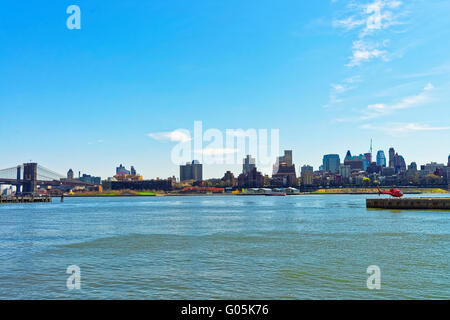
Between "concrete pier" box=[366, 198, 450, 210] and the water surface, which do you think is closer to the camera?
the water surface

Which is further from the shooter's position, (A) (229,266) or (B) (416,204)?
(B) (416,204)

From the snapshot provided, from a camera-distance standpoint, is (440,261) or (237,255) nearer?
(440,261)

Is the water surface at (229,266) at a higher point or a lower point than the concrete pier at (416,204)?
lower

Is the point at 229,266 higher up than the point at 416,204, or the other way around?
the point at 416,204

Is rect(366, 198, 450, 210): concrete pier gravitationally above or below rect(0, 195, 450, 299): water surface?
above

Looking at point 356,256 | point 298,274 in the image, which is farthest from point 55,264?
point 356,256

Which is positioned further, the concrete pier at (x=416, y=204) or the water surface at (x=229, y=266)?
the concrete pier at (x=416, y=204)

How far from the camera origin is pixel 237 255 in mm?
31391

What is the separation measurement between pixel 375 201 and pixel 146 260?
85495mm
